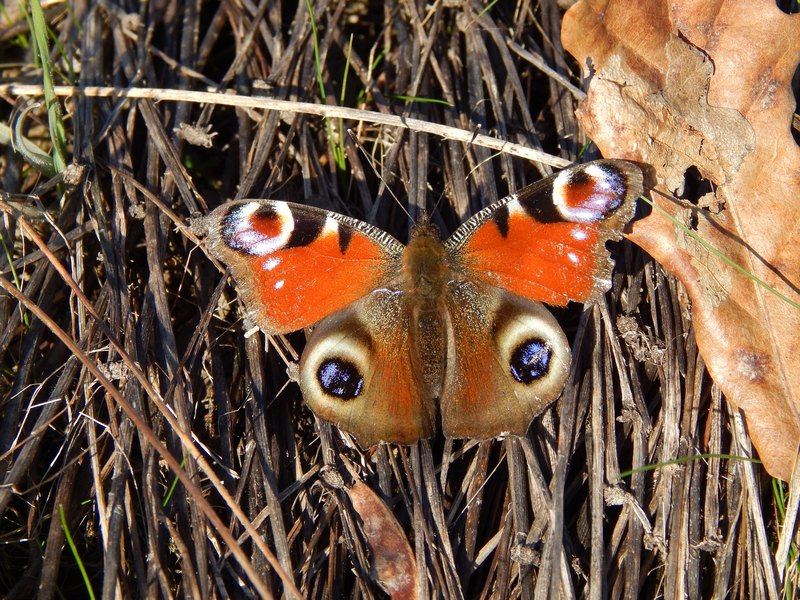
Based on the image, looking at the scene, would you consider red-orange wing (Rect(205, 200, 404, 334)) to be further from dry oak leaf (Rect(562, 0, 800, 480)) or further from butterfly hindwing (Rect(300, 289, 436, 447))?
dry oak leaf (Rect(562, 0, 800, 480))

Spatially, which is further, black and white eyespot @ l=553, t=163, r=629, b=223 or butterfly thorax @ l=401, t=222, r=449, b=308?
butterfly thorax @ l=401, t=222, r=449, b=308

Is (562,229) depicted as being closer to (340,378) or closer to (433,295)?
(433,295)

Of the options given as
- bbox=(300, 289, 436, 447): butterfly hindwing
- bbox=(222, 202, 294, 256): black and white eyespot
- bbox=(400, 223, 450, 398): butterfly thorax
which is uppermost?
bbox=(222, 202, 294, 256): black and white eyespot

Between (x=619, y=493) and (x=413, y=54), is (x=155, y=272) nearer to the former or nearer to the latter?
(x=413, y=54)

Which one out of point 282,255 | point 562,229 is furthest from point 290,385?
point 562,229

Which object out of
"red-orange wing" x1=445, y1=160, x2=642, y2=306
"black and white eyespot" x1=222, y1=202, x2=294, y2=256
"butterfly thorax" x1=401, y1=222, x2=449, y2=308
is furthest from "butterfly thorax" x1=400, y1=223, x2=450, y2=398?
"black and white eyespot" x1=222, y1=202, x2=294, y2=256

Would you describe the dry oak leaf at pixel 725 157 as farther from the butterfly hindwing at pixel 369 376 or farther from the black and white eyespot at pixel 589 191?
the butterfly hindwing at pixel 369 376

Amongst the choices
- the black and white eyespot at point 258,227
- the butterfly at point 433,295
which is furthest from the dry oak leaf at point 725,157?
the black and white eyespot at point 258,227
